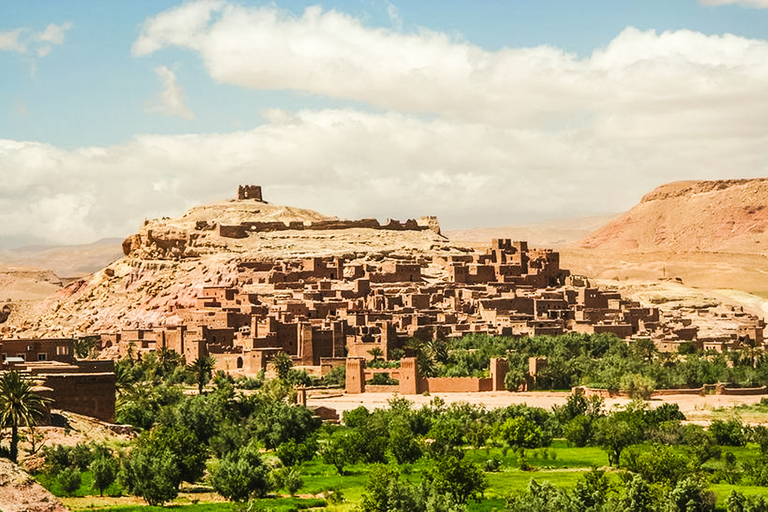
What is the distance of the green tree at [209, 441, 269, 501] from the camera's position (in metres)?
35.3

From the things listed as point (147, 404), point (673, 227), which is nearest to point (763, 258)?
point (673, 227)

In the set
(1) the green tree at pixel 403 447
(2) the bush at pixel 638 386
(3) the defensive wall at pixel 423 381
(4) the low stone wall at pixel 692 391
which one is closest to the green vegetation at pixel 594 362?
(2) the bush at pixel 638 386

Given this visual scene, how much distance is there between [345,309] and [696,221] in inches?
4058

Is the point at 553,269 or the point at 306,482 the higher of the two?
the point at 553,269

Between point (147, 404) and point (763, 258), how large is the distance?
92.2m

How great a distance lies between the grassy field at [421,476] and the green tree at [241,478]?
0.44 m

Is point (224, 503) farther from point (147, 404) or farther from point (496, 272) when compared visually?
point (496, 272)

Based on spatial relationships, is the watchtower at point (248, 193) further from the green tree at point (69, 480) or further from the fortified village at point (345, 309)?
the green tree at point (69, 480)

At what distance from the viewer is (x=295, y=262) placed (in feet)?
271

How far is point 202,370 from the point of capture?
54406 millimetres

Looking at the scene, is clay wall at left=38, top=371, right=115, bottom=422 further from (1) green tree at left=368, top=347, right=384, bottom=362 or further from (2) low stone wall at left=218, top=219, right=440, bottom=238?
(2) low stone wall at left=218, top=219, right=440, bottom=238

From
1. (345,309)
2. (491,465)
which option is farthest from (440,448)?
(345,309)

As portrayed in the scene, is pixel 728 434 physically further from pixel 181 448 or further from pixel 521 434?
pixel 181 448

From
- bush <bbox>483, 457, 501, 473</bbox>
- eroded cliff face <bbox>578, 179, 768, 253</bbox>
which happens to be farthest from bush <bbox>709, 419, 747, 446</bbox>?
eroded cliff face <bbox>578, 179, 768, 253</bbox>
